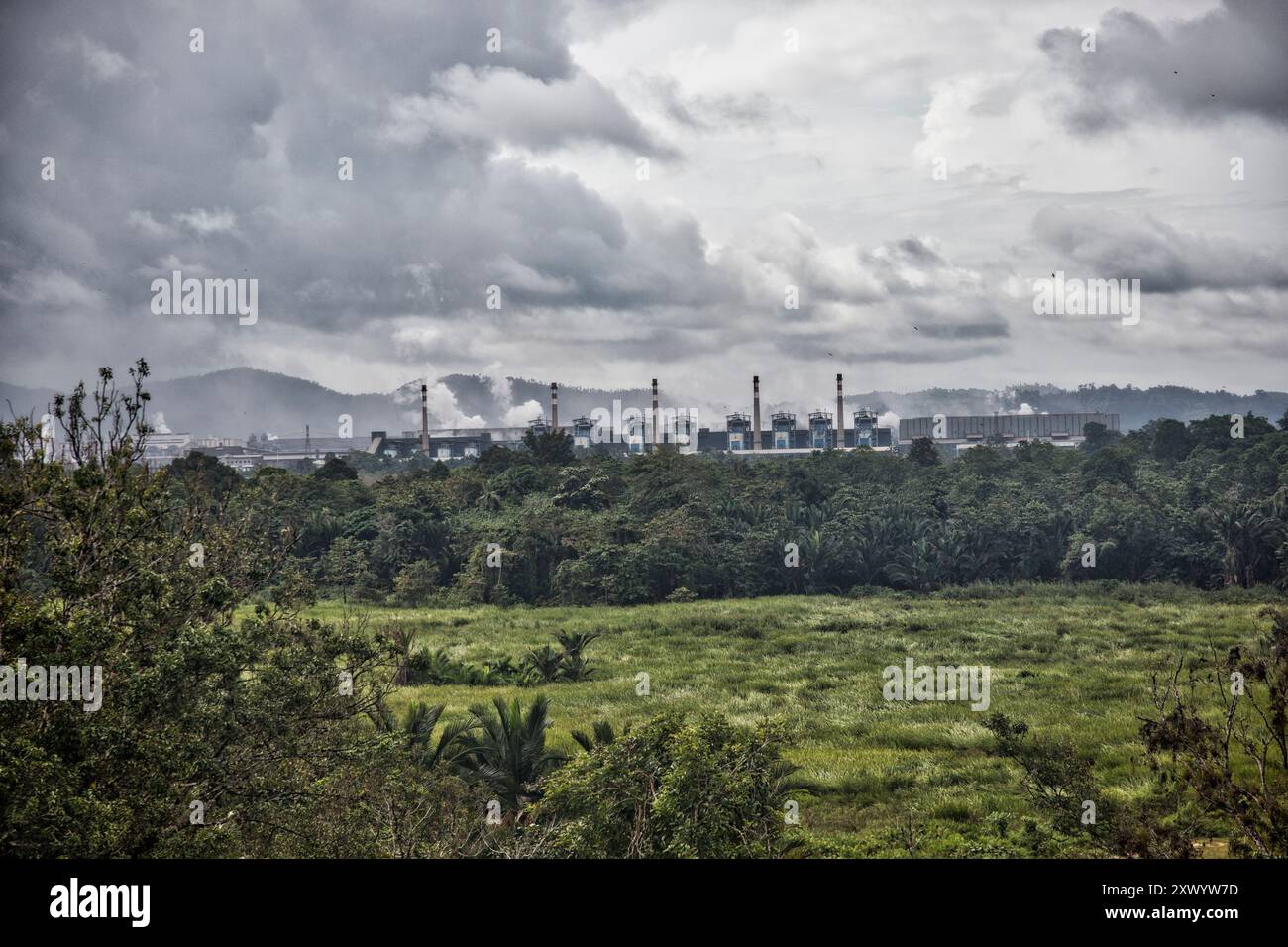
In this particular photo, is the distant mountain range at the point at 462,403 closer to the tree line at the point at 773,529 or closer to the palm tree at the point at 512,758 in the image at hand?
the tree line at the point at 773,529

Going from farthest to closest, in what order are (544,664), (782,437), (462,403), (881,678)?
(462,403) < (782,437) < (544,664) < (881,678)

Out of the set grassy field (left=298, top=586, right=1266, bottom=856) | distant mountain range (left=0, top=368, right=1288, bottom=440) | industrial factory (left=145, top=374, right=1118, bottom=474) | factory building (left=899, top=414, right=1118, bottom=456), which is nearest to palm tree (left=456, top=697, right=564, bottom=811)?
grassy field (left=298, top=586, right=1266, bottom=856)

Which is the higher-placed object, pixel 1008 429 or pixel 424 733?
pixel 1008 429

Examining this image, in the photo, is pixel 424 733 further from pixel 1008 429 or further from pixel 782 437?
pixel 1008 429

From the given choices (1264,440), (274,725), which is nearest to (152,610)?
(274,725)

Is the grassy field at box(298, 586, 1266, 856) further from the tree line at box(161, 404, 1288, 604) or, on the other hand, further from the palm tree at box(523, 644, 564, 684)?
the tree line at box(161, 404, 1288, 604)

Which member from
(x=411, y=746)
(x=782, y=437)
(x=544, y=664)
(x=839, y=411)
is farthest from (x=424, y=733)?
(x=782, y=437)
